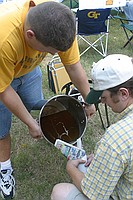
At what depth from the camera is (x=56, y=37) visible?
4.75 feet

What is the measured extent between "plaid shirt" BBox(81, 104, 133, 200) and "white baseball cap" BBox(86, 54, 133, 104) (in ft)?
0.45

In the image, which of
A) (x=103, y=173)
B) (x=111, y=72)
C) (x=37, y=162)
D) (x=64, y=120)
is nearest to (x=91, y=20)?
(x=37, y=162)

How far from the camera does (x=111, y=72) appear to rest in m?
1.42

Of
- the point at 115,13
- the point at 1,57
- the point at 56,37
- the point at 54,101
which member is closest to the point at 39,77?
the point at 54,101

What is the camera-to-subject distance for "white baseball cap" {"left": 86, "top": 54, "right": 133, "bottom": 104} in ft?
4.61

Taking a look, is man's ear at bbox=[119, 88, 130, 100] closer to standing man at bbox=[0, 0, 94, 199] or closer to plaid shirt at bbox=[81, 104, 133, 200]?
plaid shirt at bbox=[81, 104, 133, 200]

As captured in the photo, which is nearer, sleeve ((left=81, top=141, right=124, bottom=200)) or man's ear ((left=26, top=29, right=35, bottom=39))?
sleeve ((left=81, top=141, right=124, bottom=200))

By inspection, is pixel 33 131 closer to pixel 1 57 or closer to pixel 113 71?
pixel 1 57

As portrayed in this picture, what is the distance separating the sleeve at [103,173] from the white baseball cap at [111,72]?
29 centimetres

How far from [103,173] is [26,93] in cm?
105

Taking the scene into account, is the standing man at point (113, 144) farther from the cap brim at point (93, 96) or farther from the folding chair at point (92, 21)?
the folding chair at point (92, 21)

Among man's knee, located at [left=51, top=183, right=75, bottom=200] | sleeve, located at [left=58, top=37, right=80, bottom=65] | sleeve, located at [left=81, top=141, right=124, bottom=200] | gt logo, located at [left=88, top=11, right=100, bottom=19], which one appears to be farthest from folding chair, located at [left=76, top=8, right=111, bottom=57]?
sleeve, located at [left=81, top=141, right=124, bottom=200]

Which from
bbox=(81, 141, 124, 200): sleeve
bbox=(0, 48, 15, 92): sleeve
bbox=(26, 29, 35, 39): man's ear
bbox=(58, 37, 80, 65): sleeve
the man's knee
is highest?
bbox=(26, 29, 35, 39): man's ear

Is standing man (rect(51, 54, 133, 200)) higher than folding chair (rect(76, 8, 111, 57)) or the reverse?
higher
